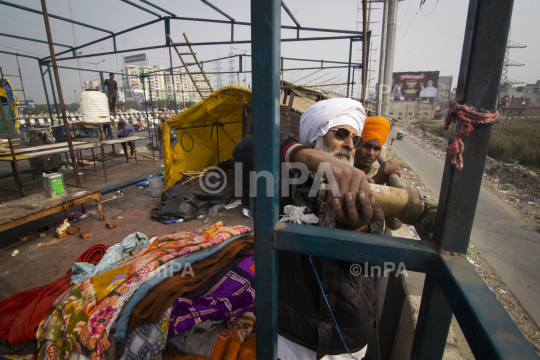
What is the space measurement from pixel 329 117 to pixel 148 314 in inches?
73.5

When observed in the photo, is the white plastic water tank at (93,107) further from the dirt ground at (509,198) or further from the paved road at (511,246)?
the paved road at (511,246)

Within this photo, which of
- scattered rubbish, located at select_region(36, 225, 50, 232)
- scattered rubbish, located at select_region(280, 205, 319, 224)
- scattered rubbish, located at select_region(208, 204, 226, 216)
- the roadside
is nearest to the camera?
scattered rubbish, located at select_region(280, 205, 319, 224)

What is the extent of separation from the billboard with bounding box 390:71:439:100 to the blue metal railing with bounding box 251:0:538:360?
52859mm

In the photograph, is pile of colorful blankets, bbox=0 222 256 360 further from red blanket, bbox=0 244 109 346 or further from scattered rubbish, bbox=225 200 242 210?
scattered rubbish, bbox=225 200 242 210

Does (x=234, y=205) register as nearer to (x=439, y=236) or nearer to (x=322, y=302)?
(x=322, y=302)

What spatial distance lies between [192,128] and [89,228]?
11.4ft

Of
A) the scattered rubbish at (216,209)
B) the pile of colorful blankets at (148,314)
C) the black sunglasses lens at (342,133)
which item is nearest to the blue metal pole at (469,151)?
the black sunglasses lens at (342,133)

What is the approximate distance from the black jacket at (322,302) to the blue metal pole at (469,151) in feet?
1.42

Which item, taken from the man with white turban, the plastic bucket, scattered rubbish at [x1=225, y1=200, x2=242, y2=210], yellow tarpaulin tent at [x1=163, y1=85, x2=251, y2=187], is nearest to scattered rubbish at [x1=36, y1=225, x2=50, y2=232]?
the plastic bucket

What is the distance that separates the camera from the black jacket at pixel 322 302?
3.97ft

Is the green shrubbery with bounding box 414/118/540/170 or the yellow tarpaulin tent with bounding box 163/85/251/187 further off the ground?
the yellow tarpaulin tent with bounding box 163/85/251/187

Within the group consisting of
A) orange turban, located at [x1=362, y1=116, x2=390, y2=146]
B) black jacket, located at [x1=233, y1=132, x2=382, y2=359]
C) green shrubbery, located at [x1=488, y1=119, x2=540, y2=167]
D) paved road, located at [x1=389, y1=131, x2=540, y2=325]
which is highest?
orange turban, located at [x1=362, y1=116, x2=390, y2=146]

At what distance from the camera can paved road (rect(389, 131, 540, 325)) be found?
433 centimetres

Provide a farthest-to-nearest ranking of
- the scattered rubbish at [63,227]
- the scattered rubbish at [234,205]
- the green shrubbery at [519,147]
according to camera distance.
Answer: the green shrubbery at [519,147] → the scattered rubbish at [234,205] → the scattered rubbish at [63,227]
